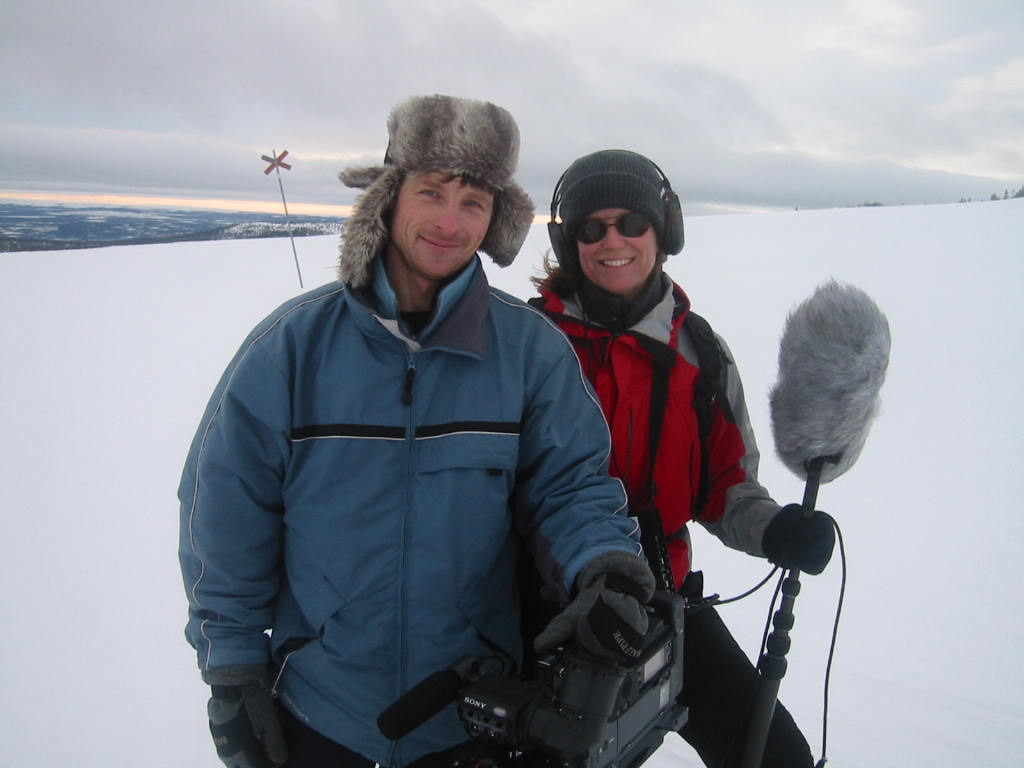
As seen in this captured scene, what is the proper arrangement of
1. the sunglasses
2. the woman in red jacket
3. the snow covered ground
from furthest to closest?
1. the snow covered ground
2. the sunglasses
3. the woman in red jacket

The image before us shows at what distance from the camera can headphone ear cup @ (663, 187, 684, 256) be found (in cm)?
235

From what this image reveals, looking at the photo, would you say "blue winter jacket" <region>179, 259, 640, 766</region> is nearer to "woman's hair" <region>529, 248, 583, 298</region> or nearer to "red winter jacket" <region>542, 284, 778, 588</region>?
"red winter jacket" <region>542, 284, 778, 588</region>

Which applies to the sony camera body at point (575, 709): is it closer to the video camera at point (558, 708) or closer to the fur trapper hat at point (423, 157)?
the video camera at point (558, 708)

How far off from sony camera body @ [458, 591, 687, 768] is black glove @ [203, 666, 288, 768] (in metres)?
0.67

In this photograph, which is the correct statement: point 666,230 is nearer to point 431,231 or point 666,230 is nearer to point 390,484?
point 431,231

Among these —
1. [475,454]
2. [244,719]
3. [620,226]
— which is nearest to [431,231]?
[475,454]

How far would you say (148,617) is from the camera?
3.56 m

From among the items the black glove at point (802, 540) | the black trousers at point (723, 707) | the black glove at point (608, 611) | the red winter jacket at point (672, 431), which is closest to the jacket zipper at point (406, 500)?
the black glove at point (608, 611)

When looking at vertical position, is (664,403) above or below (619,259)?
below

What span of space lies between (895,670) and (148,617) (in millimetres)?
4012

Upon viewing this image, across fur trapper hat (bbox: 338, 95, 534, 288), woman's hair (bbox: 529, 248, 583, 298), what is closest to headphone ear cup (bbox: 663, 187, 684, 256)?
woman's hair (bbox: 529, 248, 583, 298)

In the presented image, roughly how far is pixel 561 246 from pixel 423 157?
29.0 inches

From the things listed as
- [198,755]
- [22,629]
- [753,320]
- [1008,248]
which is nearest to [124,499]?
[22,629]

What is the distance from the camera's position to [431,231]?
180 centimetres
